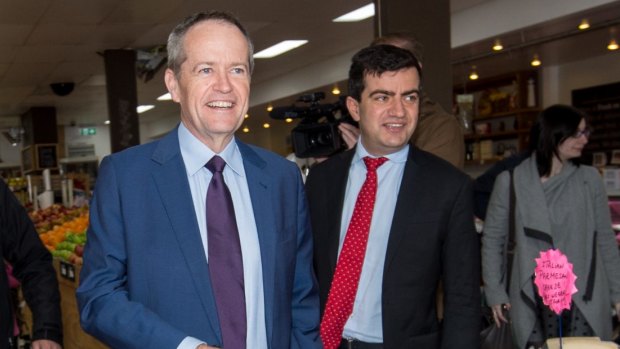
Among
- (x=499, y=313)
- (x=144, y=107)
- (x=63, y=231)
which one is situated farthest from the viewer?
(x=144, y=107)

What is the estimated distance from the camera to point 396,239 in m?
1.95

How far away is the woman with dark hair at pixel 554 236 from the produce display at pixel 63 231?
88.8 inches

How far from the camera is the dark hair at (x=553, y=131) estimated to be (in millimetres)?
3432

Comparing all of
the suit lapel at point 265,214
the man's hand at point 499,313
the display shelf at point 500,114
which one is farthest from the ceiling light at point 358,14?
the suit lapel at point 265,214

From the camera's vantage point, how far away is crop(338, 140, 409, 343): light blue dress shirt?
1990mm

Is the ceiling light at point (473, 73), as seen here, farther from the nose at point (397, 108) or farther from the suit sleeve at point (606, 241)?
the nose at point (397, 108)

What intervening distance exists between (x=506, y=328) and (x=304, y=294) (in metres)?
1.90

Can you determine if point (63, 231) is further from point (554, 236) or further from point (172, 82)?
point (172, 82)

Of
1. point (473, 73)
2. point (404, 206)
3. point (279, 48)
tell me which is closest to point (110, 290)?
point (404, 206)

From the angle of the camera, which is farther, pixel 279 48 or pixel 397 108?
pixel 279 48

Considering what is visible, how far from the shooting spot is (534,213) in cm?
330

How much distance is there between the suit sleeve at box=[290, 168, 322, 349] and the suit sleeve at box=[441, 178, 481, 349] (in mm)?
477

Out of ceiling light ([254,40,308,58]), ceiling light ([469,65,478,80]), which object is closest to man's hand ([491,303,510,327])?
ceiling light ([254,40,308,58])

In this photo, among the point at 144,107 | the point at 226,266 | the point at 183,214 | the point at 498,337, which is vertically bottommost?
the point at 498,337
